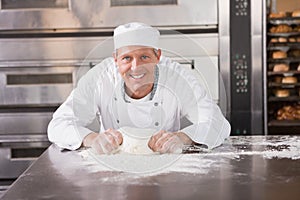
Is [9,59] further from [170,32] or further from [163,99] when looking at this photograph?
[163,99]

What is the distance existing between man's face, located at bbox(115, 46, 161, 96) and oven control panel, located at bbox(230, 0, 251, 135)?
2.96 ft

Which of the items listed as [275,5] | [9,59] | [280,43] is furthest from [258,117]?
[9,59]

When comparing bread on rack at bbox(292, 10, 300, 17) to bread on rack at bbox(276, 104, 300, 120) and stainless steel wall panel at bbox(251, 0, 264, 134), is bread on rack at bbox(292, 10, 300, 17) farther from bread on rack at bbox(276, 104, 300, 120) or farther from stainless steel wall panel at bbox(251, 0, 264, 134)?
bread on rack at bbox(276, 104, 300, 120)

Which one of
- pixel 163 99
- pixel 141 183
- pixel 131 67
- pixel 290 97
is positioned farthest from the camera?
pixel 290 97

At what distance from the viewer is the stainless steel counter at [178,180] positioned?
46.4 inches

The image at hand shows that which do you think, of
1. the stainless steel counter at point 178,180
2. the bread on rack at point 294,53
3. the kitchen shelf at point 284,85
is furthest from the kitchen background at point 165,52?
the stainless steel counter at point 178,180

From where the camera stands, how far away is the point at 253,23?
2.59 m

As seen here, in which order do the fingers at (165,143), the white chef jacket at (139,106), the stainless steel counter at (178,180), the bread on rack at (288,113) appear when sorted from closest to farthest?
the stainless steel counter at (178,180) < the fingers at (165,143) < the white chef jacket at (139,106) < the bread on rack at (288,113)

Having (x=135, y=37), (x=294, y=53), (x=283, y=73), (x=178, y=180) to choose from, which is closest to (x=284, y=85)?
(x=283, y=73)

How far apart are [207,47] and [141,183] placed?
144 centimetres

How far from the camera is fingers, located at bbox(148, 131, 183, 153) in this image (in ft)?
5.49

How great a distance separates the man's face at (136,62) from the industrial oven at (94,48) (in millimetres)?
808

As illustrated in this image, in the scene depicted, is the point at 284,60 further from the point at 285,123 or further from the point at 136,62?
the point at 136,62

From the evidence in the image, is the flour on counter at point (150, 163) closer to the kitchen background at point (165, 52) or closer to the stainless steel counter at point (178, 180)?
the stainless steel counter at point (178, 180)
